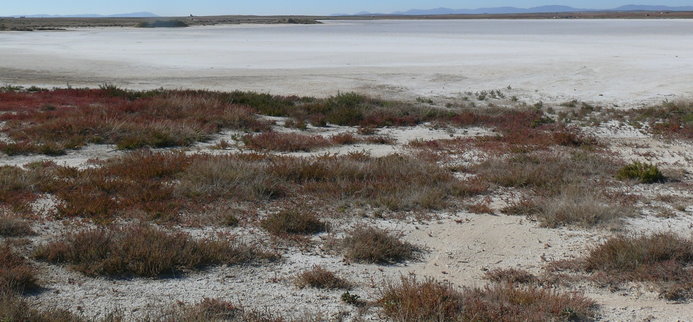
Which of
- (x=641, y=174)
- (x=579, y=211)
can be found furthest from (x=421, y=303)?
(x=641, y=174)

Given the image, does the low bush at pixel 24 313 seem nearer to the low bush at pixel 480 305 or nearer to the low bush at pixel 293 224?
the low bush at pixel 480 305

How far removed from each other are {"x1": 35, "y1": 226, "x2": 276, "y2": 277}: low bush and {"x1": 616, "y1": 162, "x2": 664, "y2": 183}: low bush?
23.8ft

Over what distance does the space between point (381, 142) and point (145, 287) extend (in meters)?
10.5

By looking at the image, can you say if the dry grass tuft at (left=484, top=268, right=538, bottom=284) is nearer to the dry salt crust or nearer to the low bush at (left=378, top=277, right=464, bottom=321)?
the dry salt crust

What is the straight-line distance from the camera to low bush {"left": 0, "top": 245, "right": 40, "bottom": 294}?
20.4 ft

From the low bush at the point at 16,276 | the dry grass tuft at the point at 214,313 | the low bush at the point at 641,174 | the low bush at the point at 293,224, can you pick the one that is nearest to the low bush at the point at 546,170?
the low bush at the point at 641,174

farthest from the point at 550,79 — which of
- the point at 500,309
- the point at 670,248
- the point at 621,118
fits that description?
the point at 500,309

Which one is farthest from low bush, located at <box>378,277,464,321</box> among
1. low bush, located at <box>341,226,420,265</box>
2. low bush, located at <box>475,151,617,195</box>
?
low bush, located at <box>475,151,617,195</box>

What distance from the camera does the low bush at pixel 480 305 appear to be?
19.0 feet

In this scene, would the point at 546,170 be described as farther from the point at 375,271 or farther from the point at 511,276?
the point at 375,271

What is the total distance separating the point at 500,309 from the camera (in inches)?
235

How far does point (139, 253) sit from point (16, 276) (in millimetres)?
1197


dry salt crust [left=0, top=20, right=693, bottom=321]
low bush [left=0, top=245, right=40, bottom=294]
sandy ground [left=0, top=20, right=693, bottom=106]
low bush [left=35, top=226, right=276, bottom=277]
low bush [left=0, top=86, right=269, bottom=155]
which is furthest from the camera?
sandy ground [left=0, top=20, right=693, bottom=106]

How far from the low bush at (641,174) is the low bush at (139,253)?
726 centimetres
